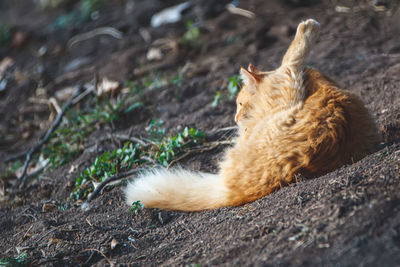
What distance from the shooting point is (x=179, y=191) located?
3.23m

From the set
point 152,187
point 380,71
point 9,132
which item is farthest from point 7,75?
point 380,71

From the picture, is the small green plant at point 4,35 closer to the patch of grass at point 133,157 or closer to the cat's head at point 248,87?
the patch of grass at point 133,157

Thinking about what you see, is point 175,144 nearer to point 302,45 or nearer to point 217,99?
point 217,99

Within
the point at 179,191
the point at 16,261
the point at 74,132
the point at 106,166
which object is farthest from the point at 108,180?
the point at 74,132

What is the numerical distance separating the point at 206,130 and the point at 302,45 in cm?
153

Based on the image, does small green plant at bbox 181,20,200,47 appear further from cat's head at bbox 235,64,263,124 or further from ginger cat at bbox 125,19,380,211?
ginger cat at bbox 125,19,380,211

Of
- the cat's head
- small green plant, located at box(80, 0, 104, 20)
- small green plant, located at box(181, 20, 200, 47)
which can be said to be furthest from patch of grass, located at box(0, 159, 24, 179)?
small green plant, located at box(80, 0, 104, 20)

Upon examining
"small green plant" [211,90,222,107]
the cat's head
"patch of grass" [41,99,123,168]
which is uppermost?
the cat's head

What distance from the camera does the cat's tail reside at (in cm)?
314

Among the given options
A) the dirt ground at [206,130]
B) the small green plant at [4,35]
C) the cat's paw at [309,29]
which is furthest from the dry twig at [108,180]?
the small green plant at [4,35]

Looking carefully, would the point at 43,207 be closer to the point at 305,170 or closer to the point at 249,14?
the point at 305,170

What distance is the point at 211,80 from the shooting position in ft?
18.3

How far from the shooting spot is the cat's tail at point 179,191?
124 inches

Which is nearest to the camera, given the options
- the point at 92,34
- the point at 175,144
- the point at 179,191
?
the point at 179,191
